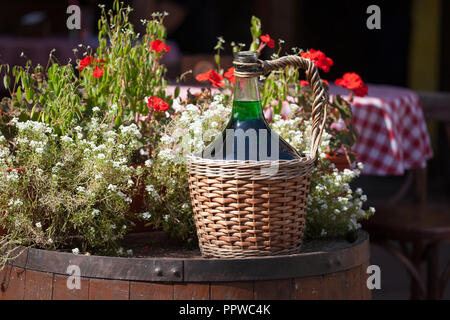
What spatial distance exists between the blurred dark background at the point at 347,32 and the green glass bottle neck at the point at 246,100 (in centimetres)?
407

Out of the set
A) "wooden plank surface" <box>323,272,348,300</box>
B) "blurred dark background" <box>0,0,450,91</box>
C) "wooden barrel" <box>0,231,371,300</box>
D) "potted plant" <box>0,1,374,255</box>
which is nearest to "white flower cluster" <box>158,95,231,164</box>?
"potted plant" <box>0,1,374,255</box>

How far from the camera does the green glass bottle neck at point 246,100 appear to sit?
64.2 inches

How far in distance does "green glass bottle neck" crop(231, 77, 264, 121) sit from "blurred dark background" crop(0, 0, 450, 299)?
4074 mm

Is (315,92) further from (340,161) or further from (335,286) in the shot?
(340,161)

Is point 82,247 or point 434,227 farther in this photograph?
point 434,227

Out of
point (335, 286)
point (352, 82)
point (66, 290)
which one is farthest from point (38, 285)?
point (352, 82)

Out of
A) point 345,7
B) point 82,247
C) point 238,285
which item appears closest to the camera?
point 238,285

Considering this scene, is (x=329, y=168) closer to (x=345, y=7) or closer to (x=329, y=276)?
(x=329, y=276)

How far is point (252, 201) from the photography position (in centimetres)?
158

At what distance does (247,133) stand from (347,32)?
6.13m

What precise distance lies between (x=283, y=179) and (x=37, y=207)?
2.03 ft

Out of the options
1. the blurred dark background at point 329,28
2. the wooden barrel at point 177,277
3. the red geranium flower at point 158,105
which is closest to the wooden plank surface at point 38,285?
the wooden barrel at point 177,277

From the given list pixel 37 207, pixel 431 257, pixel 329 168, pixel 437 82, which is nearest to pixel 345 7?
pixel 437 82

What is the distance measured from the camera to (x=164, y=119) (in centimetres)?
206
